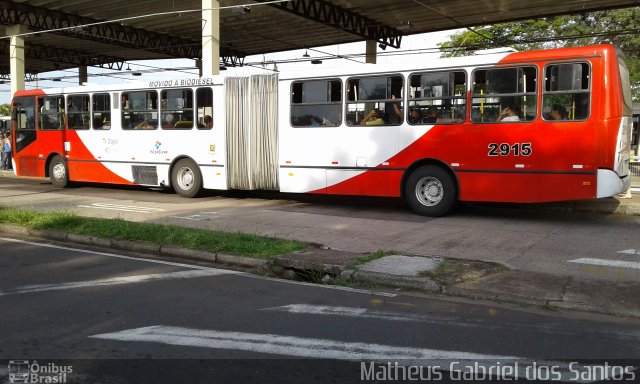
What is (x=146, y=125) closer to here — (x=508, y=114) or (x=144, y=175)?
(x=144, y=175)

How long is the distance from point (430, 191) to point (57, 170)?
12108mm

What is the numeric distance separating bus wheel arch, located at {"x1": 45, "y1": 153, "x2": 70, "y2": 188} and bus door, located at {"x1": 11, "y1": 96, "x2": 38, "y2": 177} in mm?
394

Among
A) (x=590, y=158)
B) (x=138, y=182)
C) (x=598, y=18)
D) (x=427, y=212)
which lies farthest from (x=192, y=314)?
(x=598, y=18)

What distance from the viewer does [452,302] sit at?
19.3 feet

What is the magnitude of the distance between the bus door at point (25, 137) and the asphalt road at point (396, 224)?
6.16 feet

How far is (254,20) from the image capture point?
76.7ft

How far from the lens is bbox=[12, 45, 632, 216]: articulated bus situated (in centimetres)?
988

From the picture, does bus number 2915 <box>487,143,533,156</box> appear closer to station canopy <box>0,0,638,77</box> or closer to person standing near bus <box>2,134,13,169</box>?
station canopy <box>0,0,638,77</box>

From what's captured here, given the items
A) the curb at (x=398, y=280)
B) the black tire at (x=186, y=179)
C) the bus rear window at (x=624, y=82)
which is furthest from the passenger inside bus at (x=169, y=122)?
the bus rear window at (x=624, y=82)

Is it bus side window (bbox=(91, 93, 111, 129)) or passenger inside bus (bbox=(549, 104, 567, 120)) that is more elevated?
bus side window (bbox=(91, 93, 111, 129))

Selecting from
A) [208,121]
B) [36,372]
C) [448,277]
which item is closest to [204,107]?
[208,121]

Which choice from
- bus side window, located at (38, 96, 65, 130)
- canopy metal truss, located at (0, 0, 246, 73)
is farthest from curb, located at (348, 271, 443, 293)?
canopy metal truss, located at (0, 0, 246, 73)

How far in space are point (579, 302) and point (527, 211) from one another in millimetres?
7065

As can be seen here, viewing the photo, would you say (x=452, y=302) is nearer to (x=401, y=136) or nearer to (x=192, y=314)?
(x=192, y=314)
